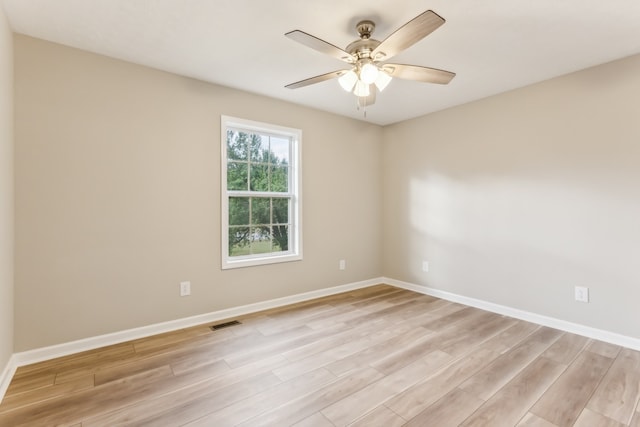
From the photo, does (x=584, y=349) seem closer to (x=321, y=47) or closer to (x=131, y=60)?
(x=321, y=47)

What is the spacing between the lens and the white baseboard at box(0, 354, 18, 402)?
187 cm

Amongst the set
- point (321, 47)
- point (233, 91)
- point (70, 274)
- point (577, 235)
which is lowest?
point (70, 274)

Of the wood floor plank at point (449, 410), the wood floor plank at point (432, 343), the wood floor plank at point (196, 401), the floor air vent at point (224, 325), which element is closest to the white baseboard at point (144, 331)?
the floor air vent at point (224, 325)

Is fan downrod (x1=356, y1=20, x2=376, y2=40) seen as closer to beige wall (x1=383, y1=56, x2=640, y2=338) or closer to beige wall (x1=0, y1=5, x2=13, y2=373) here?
beige wall (x1=383, y1=56, x2=640, y2=338)

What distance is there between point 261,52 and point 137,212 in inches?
67.8

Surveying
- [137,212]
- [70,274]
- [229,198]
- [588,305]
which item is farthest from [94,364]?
[588,305]

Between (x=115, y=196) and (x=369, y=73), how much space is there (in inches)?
88.7

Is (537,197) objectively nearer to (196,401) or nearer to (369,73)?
(369,73)

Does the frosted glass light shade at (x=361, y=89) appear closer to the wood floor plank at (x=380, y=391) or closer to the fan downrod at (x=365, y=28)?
the fan downrod at (x=365, y=28)

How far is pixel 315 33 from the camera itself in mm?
2184

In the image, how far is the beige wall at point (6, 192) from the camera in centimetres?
190

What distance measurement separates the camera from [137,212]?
8.72 ft

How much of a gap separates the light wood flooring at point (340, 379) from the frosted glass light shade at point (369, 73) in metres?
1.95

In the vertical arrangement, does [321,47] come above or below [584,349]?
above
